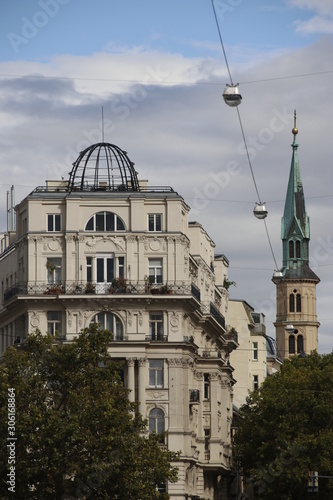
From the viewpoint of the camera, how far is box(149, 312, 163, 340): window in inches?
4793

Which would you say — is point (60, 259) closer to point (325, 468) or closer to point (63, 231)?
point (63, 231)

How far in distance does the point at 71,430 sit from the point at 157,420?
29.1 metres

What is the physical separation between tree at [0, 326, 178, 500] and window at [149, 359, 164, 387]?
22731mm

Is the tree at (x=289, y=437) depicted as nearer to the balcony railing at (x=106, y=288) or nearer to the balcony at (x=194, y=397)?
the balcony at (x=194, y=397)

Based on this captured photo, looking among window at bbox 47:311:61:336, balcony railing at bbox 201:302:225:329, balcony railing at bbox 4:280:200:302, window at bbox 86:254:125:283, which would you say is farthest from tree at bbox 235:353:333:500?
window at bbox 47:311:61:336

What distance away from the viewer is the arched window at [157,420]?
120 meters

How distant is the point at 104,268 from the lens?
122 meters

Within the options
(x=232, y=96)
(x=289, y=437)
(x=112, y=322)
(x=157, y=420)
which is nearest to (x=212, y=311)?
(x=289, y=437)

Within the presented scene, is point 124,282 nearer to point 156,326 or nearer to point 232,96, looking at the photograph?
point 156,326

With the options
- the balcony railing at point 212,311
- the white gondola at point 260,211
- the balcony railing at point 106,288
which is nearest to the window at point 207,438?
the balcony railing at point 212,311

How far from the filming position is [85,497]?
93.4m

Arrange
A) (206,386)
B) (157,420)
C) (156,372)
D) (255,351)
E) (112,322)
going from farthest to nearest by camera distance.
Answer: (255,351) → (206,386) → (156,372) → (112,322) → (157,420)

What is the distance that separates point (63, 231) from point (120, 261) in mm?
Result: 4824

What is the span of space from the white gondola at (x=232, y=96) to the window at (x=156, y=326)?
4124 cm
